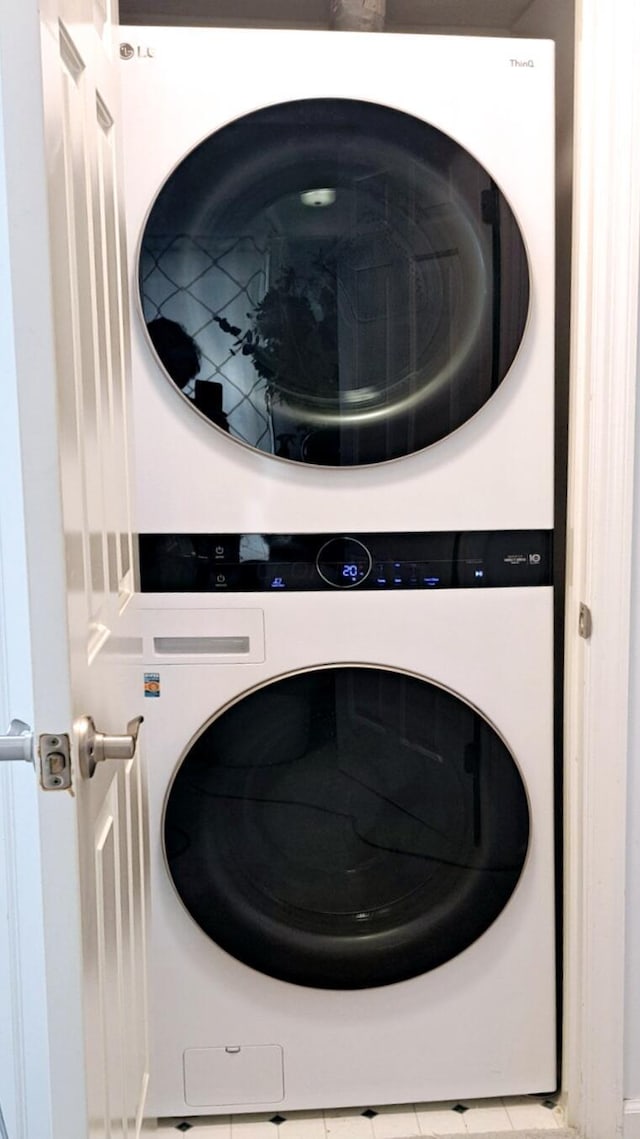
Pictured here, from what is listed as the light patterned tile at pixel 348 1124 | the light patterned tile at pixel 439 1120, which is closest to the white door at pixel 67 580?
the light patterned tile at pixel 348 1124

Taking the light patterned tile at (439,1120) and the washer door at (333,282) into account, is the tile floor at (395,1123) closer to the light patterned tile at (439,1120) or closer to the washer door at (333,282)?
the light patterned tile at (439,1120)

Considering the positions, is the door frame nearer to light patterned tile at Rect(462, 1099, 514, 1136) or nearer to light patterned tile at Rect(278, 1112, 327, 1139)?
light patterned tile at Rect(462, 1099, 514, 1136)

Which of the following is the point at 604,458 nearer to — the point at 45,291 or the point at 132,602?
the point at 132,602

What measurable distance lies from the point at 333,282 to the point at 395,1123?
1307 mm

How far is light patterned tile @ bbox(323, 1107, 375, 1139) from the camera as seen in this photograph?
65.5 inches

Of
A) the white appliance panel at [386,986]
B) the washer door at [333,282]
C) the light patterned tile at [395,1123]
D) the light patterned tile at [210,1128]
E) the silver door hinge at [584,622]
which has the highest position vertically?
the washer door at [333,282]

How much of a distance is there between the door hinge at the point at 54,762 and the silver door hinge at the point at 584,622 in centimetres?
95

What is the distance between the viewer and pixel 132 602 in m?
1.35

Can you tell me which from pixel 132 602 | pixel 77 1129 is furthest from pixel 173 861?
pixel 77 1129

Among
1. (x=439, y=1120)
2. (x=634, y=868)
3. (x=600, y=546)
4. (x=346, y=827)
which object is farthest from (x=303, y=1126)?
(x=600, y=546)

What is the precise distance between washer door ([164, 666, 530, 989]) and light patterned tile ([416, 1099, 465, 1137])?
264 mm

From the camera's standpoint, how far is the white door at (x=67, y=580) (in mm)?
790

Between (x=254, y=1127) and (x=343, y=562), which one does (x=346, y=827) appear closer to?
(x=343, y=562)

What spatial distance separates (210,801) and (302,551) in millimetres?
398
